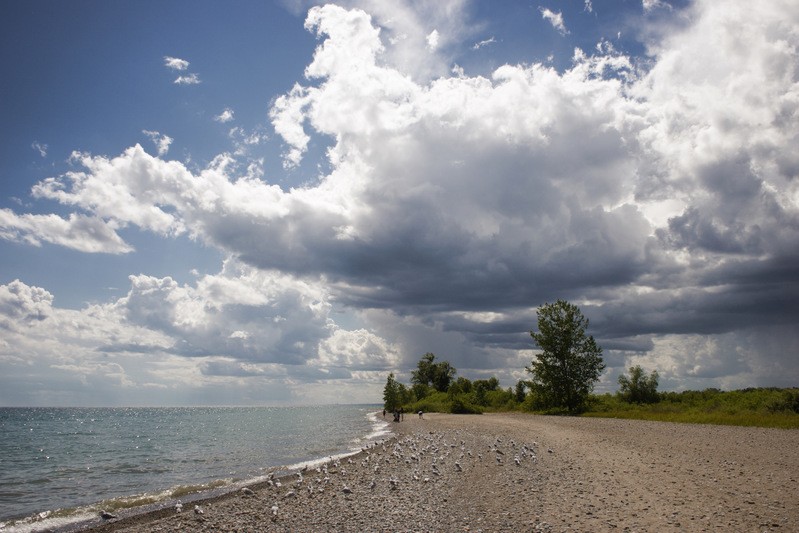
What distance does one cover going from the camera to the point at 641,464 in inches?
759

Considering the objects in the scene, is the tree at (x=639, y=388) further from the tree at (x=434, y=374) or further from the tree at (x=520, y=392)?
the tree at (x=434, y=374)

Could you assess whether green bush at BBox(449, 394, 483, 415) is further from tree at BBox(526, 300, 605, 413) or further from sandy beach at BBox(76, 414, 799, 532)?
sandy beach at BBox(76, 414, 799, 532)

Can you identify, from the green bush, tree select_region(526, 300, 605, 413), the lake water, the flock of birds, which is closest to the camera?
the flock of birds

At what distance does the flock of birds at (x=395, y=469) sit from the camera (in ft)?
60.6

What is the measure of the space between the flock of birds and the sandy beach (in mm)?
88

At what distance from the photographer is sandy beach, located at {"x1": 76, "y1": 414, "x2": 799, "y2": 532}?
1219 cm

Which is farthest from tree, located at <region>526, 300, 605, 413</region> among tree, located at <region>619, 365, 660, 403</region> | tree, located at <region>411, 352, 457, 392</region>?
tree, located at <region>411, 352, 457, 392</region>

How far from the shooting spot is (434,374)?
477 feet

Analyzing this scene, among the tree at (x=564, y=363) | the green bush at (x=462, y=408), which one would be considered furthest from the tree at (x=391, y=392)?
the tree at (x=564, y=363)

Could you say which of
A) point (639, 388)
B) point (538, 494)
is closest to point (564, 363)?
point (639, 388)

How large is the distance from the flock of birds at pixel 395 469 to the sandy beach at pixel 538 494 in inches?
3.5

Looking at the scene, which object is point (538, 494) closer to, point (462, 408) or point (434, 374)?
point (462, 408)

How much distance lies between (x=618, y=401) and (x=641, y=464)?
217ft

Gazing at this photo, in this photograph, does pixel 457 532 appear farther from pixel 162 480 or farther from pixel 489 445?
pixel 162 480
